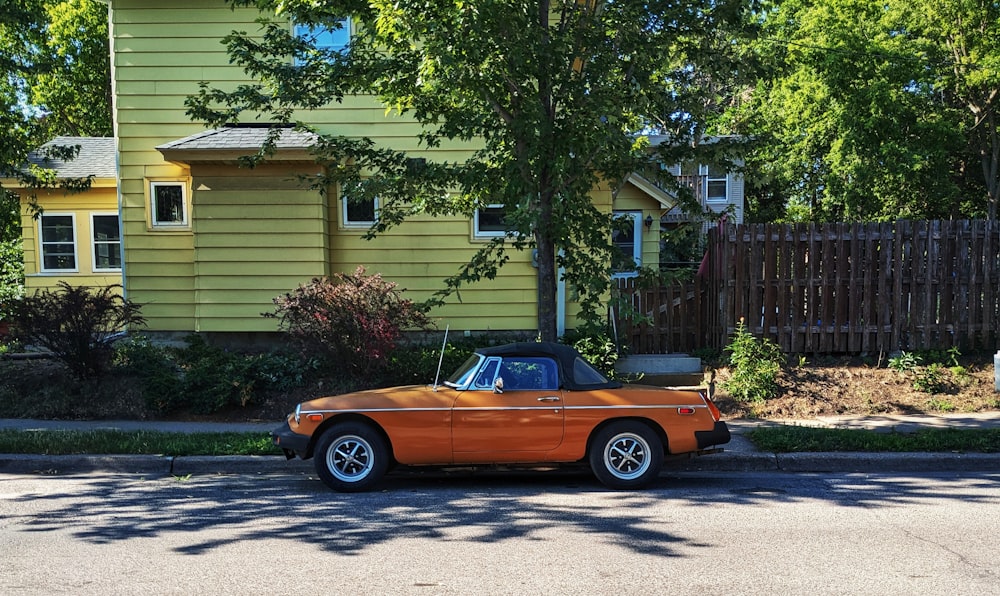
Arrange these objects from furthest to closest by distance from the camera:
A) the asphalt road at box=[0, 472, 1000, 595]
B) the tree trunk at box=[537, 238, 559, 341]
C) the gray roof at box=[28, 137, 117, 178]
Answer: the gray roof at box=[28, 137, 117, 178]
the tree trunk at box=[537, 238, 559, 341]
the asphalt road at box=[0, 472, 1000, 595]

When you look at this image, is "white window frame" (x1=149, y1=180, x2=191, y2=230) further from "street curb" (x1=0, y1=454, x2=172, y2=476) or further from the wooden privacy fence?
the wooden privacy fence

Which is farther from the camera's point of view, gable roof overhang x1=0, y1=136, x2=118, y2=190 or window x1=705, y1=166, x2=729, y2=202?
window x1=705, y1=166, x2=729, y2=202

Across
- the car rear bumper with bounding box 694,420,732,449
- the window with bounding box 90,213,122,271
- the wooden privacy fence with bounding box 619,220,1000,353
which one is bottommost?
the car rear bumper with bounding box 694,420,732,449

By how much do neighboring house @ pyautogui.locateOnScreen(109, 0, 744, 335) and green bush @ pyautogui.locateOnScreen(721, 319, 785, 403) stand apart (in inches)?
148

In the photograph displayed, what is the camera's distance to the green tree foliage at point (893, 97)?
2230 centimetres

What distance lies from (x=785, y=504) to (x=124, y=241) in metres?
12.2

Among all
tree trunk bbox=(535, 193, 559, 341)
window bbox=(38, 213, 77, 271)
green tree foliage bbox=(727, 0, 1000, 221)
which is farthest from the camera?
green tree foliage bbox=(727, 0, 1000, 221)

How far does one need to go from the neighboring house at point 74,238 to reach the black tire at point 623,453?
14.8m

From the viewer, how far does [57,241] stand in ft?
58.7

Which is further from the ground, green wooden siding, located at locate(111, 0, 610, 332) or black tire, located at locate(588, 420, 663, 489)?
green wooden siding, located at locate(111, 0, 610, 332)

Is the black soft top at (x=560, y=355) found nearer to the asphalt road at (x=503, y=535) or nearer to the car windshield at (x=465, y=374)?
the car windshield at (x=465, y=374)

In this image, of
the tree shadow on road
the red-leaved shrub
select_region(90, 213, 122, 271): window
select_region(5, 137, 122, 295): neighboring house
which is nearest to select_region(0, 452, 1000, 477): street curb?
the tree shadow on road

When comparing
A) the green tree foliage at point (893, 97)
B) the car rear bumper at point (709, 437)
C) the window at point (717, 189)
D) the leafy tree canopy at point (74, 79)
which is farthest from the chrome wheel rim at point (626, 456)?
the window at point (717, 189)

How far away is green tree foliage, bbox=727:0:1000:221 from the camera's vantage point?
73.2ft
